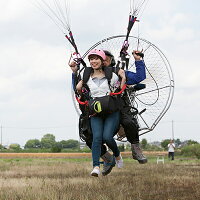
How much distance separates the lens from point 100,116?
22.6 ft

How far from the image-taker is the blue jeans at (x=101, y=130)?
6.80 m

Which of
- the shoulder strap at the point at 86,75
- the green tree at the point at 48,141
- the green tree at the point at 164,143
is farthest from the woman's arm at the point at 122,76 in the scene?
the green tree at the point at 48,141

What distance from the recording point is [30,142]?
128 metres

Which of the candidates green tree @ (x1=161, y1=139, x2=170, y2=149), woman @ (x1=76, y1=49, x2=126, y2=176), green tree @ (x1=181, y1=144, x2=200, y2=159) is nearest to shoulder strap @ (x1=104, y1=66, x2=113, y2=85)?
woman @ (x1=76, y1=49, x2=126, y2=176)

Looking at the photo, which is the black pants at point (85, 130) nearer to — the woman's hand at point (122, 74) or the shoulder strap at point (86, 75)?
the shoulder strap at point (86, 75)

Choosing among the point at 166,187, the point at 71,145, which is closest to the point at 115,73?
the point at 166,187

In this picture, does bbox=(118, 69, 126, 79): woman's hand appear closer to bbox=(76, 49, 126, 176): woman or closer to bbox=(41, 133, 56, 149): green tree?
bbox=(76, 49, 126, 176): woman

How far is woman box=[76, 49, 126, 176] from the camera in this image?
681 cm

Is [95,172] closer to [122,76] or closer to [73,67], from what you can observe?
[122,76]

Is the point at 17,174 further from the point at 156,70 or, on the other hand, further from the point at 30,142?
the point at 30,142

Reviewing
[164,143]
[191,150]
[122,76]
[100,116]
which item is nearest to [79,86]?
[100,116]

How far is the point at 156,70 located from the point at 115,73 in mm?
1636

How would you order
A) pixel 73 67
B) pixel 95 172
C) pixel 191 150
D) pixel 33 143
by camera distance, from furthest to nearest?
pixel 33 143 < pixel 191 150 < pixel 73 67 < pixel 95 172

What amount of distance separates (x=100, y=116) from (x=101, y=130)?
0.21m
